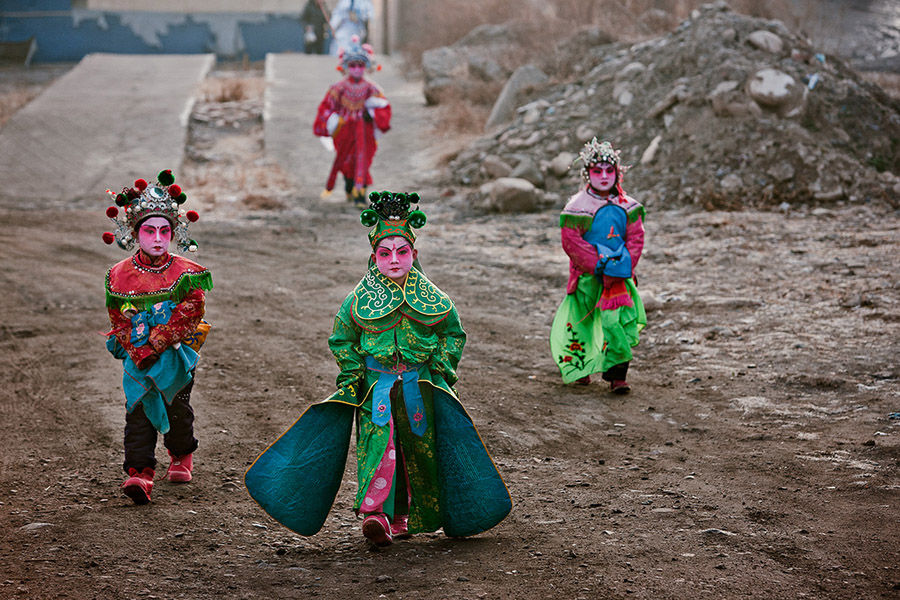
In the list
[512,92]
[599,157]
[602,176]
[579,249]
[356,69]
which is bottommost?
[579,249]

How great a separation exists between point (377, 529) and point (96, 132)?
533 inches

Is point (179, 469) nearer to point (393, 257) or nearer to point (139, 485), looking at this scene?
point (139, 485)

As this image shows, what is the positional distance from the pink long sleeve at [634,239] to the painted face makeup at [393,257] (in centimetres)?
252

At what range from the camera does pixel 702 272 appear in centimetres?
897

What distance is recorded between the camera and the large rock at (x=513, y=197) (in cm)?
1193

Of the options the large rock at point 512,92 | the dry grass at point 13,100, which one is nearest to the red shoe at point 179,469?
the large rock at point 512,92

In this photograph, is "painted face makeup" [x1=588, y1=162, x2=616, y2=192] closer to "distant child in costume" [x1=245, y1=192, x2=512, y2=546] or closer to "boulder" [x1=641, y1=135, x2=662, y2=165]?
"distant child in costume" [x1=245, y1=192, x2=512, y2=546]

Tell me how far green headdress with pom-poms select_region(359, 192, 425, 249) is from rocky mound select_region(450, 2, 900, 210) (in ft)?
25.3

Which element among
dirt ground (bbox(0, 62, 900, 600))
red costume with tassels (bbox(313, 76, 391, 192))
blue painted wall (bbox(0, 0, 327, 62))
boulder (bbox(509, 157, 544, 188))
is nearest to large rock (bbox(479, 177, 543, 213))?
boulder (bbox(509, 157, 544, 188))

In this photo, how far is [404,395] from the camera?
399 cm

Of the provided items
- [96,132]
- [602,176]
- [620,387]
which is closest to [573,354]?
[620,387]

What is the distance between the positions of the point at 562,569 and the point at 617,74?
11395 mm

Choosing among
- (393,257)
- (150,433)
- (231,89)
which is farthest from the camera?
(231,89)

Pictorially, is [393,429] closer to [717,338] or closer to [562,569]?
[562,569]
